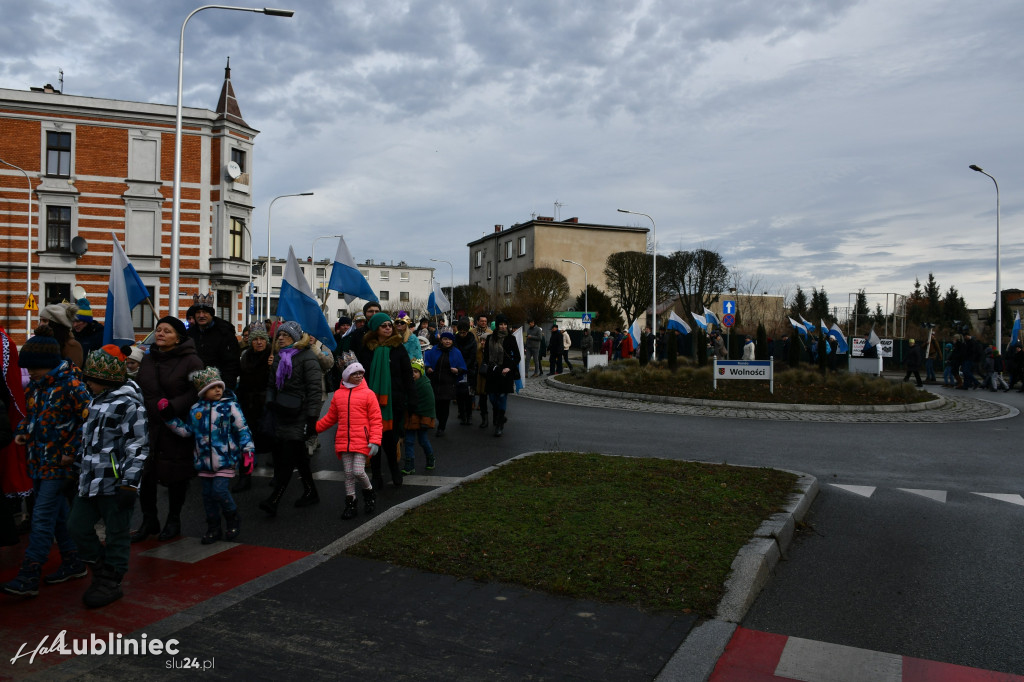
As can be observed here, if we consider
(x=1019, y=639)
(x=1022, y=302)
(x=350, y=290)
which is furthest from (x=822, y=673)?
(x=1022, y=302)

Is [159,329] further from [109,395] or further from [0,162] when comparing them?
[0,162]

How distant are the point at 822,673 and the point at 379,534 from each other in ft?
10.5

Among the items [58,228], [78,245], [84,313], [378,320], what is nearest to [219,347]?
[378,320]

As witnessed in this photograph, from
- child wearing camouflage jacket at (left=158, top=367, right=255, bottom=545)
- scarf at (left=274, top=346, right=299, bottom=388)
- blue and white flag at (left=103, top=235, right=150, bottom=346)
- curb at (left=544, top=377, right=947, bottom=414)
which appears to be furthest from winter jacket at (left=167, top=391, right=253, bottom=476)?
curb at (left=544, top=377, right=947, bottom=414)

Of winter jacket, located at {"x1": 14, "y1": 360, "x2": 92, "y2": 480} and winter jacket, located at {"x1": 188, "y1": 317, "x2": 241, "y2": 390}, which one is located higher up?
winter jacket, located at {"x1": 188, "y1": 317, "x2": 241, "y2": 390}

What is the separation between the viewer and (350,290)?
35.2 feet

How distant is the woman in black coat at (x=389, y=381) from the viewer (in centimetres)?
755

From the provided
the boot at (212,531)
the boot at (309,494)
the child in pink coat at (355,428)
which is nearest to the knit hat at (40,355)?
the boot at (212,531)

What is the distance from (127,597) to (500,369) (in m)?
7.19

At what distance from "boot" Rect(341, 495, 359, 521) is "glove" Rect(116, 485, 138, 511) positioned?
2.00 m

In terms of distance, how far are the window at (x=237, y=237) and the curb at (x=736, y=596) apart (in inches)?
1408

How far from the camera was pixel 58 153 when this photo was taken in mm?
35875

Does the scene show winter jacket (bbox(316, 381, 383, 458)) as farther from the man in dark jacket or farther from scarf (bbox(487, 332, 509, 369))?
scarf (bbox(487, 332, 509, 369))

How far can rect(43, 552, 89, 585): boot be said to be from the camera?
5004 millimetres
